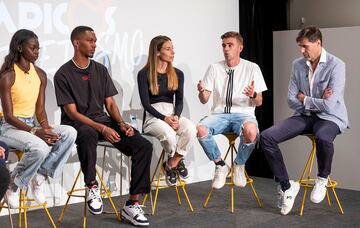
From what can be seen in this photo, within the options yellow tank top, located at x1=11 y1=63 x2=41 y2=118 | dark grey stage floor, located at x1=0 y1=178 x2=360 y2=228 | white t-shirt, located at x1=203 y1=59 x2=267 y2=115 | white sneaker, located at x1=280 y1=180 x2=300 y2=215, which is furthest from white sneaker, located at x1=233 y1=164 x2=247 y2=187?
yellow tank top, located at x1=11 y1=63 x2=41 y2=118

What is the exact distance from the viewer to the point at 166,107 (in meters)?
5.32

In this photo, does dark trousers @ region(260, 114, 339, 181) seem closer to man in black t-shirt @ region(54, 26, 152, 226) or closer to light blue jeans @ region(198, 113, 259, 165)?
light blue jeans @ region(198, 113, 259, 165)

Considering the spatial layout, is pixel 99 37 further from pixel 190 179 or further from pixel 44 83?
pixel 190 179

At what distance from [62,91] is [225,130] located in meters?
1.34

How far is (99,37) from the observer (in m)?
5.54

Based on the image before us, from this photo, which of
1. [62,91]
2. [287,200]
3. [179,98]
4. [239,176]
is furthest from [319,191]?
[62,91]

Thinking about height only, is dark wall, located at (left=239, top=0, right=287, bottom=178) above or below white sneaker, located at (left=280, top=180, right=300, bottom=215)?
above

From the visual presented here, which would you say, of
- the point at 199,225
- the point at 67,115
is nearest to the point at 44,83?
the point at 67,115

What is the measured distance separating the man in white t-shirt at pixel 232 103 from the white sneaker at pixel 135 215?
777 mm

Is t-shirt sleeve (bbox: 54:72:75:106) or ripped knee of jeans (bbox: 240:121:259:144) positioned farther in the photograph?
ripped knee of jeans (bbox: 240:121:259:144)

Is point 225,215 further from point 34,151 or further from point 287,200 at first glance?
point 34,151

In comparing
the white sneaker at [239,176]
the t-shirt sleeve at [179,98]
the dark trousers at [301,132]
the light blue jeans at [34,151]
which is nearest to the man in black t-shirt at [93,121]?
the light blue jeans at [34,151]

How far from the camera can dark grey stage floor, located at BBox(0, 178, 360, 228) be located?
4617 millimetres

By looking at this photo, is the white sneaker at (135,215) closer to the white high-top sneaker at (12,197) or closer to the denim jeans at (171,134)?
the denim jeans at (171,134)
